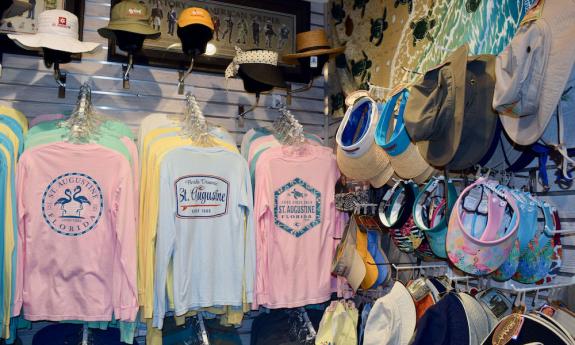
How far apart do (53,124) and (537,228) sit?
2564mm

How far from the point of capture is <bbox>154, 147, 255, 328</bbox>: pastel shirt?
8.64 ft

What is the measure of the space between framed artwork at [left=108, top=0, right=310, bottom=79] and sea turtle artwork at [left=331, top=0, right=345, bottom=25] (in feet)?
0.67

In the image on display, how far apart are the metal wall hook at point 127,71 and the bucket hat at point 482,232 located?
89.4 inches

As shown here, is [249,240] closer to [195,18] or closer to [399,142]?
[399,142]

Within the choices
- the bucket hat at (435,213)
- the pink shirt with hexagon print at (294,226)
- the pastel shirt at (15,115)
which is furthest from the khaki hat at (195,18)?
the bucket hat at (435,213)

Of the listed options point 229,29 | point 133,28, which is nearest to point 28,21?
point 133,28

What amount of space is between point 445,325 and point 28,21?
307 centimetres

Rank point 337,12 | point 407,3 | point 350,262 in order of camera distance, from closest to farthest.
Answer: point 350,262, point 407,3, point 337,12

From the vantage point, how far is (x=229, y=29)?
362cm

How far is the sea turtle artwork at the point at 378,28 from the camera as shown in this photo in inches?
126

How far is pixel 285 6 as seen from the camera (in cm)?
380

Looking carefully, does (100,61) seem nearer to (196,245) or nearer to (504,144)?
(196,245)

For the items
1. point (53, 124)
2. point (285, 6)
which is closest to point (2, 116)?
point (53, 124)

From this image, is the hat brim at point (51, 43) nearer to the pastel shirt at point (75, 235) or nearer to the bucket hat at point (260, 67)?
the pastel shirt at point (75, 235)
